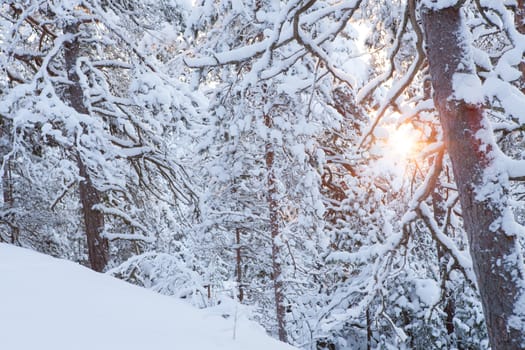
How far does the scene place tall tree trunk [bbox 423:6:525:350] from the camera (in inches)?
124

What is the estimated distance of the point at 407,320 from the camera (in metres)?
10.1

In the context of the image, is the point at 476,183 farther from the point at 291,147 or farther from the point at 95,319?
the point at 291,147

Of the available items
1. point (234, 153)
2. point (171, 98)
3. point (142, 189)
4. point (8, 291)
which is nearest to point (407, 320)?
point (234, 153)

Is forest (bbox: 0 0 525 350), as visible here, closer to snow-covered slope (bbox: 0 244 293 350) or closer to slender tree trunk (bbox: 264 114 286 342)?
slender tree trunk (bbox: 264 114 286 342)

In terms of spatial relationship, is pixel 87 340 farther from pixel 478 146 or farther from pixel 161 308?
pixel 478 146

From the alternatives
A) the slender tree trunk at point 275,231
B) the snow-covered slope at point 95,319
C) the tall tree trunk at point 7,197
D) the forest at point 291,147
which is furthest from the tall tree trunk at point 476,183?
the tall tree trunk at point 7,197

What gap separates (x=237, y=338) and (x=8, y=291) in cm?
157

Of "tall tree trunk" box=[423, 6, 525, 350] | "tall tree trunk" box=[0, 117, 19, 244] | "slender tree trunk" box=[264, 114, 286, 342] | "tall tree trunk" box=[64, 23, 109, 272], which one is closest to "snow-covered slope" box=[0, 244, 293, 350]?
"tall tree trunk" box=[423, 6, 525, 350]

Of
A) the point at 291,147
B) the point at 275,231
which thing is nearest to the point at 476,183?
the point at 291,147

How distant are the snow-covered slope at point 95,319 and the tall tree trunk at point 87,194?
13.6ft

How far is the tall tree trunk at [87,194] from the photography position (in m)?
7.52

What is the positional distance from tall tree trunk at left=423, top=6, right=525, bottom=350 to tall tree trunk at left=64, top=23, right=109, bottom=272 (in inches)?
242

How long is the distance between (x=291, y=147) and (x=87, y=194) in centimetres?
425

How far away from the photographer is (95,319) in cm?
239
